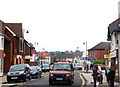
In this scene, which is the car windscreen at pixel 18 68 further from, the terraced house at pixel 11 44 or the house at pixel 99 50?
the house at pixel 99 50

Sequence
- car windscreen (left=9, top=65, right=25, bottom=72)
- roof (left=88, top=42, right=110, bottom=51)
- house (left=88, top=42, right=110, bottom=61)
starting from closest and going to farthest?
car windscreen (left=9, top=65, right=25, bottom=72) → house (left=88, top=42, right=110, bottom=61) → roof (left=88, top=42, right=110, bottom=51)

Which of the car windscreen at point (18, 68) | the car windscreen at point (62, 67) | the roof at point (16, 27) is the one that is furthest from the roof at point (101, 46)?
the car windscreen at point (62, 67)

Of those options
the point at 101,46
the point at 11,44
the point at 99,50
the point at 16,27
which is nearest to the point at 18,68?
the point at 11,44

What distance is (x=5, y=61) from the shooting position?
45375mm

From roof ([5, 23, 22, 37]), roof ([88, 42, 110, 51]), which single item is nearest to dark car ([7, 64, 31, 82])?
roof ([5, 23, 22, 37])

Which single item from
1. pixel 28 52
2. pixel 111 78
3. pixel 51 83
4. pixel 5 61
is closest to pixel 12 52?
pixel 5 61

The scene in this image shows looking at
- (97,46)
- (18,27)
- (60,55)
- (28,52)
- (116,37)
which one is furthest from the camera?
(60,55)

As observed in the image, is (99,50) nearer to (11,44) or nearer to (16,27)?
(16,27)

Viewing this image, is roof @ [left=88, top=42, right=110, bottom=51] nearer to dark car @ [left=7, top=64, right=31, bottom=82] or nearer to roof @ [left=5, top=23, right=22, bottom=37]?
roof @ [left=5, top=23, right=22, bottom=37]

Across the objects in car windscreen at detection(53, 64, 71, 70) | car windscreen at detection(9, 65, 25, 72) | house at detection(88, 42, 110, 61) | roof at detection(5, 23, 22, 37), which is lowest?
car windscreen at detection(9, 65, 25, 72)

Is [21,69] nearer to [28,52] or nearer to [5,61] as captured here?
[5,61]

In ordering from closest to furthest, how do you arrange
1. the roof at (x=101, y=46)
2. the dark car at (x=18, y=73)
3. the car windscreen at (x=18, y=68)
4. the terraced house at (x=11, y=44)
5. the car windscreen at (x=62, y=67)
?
the car windscreen at (x=62, y=67)
the dark car at (x=18, y=73)
the car windscreen at (x=18, y=68)
the terraced house at (x=11, y=44)
the roof at (x=101, y=46)

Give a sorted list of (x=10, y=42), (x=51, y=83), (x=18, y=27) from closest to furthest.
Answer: (x=51, y=83) → (x=10, y=42) → (x=18, y=27)

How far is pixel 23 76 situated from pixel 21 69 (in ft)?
3.42
